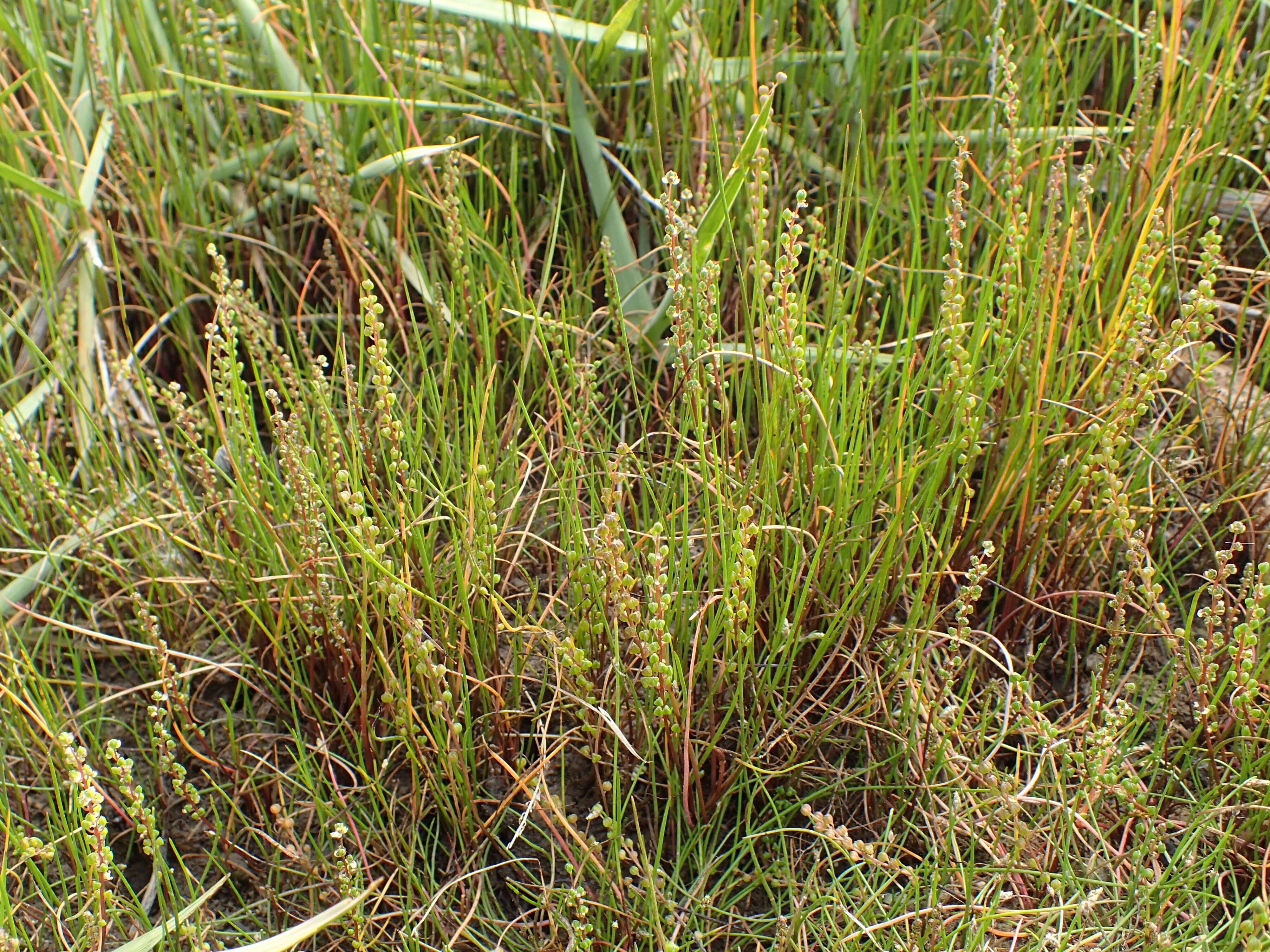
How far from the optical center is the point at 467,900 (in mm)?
1390

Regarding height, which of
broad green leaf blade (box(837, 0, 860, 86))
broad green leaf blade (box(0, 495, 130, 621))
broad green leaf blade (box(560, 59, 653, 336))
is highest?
broad green leaf blade (box(837, 0, 860, 86))

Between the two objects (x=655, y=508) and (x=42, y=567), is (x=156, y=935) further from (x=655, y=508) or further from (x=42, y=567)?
(x=655, y=508)

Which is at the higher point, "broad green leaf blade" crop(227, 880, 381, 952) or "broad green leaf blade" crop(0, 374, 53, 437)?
"broad green leaf blade" crop(0, 374, 53, 437)

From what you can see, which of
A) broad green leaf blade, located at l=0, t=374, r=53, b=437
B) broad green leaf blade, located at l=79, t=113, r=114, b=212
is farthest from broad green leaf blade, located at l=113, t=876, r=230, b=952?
broad green leaf blade, located at l=79, t=113, r=114, b=212

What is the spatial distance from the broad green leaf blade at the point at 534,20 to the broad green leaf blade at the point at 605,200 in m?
0.05

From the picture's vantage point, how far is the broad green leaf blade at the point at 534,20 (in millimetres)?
1943

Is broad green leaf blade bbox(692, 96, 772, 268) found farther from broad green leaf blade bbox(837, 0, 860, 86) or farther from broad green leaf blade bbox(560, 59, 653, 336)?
broad green leaf blade bbox(837, 0, 860, 86)

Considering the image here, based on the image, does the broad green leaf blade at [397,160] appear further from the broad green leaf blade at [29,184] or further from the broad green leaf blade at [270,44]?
the broad green leaf blade at [29,184]

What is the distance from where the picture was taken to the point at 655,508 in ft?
5.39

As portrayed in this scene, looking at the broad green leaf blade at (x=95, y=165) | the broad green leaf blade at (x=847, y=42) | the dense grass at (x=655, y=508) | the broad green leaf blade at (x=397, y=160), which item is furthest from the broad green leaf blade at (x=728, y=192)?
the broad green leaf blade at (x=95, y=165)

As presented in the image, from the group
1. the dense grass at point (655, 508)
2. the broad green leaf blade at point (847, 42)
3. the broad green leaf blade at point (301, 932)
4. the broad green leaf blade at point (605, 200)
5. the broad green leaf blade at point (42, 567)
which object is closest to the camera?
the broad green leaf blade at point (301, 932)

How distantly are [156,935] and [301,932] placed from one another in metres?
0.17

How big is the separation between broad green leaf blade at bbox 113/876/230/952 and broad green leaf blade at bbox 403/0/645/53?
1515 mm

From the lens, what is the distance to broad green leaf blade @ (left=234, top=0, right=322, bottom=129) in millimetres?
2078
